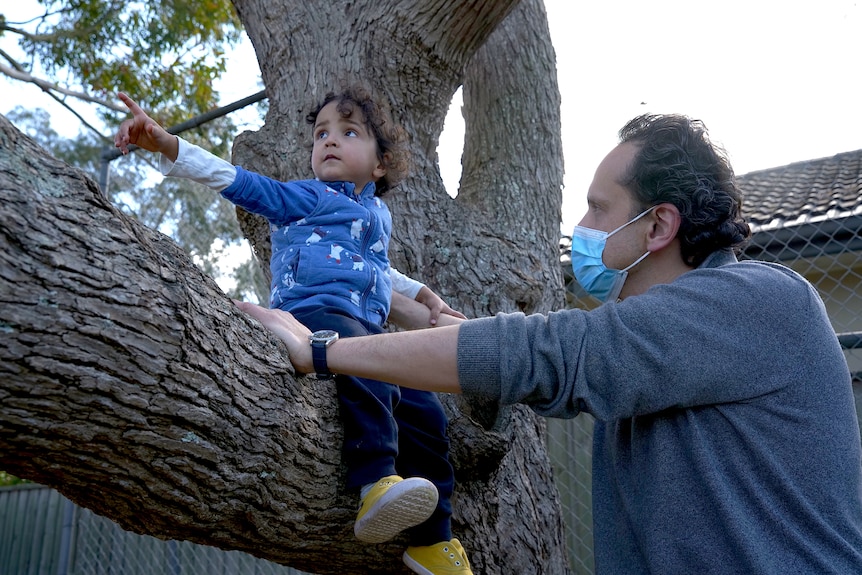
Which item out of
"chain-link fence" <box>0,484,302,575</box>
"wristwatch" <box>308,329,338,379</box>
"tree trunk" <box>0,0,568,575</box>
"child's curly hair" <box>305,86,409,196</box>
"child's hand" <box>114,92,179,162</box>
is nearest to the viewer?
"tree trunk" <box>0,0,568,575</box>

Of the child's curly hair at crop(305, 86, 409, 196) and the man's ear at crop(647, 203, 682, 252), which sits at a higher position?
the child's curly hair at crop(305, 86, 409, 196)

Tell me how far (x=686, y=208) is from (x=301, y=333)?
3.57ft

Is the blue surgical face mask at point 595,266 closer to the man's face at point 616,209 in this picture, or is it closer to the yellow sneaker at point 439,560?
the man's face at point 616,209

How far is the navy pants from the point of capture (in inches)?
85.0

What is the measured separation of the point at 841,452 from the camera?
6.03 ft

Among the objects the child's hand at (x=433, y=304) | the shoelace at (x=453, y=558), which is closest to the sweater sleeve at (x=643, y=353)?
the shoelace at (x=453, y=558)

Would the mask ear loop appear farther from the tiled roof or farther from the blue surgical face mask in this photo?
the tiled roof

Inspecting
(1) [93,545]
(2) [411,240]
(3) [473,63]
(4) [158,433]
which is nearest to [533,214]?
(2) [411,240]

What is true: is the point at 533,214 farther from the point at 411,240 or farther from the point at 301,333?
the point at 301,333

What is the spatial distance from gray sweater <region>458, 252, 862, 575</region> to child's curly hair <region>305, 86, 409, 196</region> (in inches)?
49.4

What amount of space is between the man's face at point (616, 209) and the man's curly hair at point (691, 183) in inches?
1.1

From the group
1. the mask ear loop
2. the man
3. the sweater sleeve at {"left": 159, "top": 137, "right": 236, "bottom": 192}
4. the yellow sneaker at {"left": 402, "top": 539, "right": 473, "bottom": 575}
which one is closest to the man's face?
the mask ear loop

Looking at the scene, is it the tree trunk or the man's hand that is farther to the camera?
the man's hand

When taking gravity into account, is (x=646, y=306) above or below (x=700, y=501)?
above
